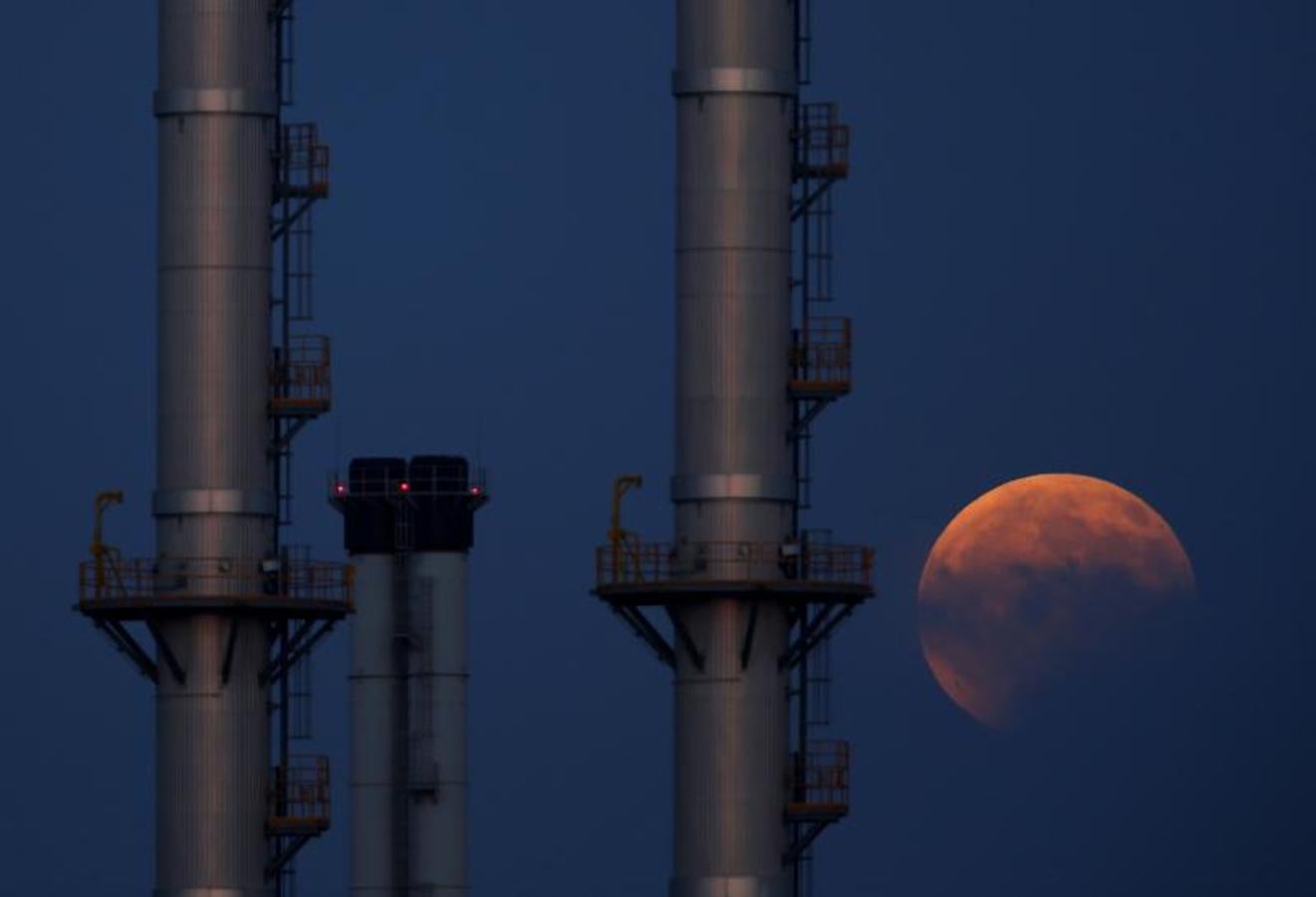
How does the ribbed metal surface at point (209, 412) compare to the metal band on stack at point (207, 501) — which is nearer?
the metal band on stack at point (207, 501)

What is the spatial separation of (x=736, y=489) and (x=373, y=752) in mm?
30881

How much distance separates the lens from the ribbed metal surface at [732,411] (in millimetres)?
130125

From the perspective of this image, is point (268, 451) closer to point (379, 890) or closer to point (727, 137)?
point (727, 137)

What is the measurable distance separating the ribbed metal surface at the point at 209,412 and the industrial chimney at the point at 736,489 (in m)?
9.42

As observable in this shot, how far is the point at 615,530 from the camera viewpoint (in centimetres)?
13088

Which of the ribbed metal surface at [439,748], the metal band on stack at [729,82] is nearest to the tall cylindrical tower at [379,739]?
the ribbed metal surface at [439,748]

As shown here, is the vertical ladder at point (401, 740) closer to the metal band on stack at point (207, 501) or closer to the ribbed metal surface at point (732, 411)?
the metal band on stack at point (207, 501)

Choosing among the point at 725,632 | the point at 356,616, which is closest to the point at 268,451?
the point at 725,632

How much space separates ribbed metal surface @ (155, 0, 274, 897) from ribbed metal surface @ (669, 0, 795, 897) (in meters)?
10.4

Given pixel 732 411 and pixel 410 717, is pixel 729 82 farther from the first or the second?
pixel 410 717

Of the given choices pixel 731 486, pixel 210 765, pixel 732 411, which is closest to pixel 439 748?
pixel 210 765

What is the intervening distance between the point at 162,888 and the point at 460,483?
102ft

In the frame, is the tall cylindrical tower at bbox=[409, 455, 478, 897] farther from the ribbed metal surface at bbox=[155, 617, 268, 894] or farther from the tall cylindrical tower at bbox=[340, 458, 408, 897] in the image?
the ribbed metal surface at bbox=[155, 617, 268, 894]

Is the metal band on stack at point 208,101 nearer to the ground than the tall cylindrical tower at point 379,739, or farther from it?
farther from it
